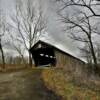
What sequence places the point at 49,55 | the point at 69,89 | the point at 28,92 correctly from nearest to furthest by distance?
the point at 28,92
the point at 69,89
the point at 49,55

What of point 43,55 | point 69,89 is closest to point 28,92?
point 69,89

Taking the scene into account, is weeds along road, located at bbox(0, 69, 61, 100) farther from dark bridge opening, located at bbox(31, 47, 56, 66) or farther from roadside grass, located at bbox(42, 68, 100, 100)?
dark bridge opening, located at bbox(31, 47, 56, 66)

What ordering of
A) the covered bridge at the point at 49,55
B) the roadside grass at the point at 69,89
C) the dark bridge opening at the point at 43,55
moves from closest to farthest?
the roadside grass at the point at 69,89 → the covered bridge at the point at 49,55 → the dark bridge opening at the point at 43,55

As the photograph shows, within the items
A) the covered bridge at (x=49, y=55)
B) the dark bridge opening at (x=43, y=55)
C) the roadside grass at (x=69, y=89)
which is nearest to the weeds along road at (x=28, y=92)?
the roadside grass at (x=69, y=89)

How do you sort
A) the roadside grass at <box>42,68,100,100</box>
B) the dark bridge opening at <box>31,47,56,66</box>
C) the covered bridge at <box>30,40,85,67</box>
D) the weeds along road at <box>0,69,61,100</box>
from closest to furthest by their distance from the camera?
the weeds along road at <box>0,69,61,100</box>
the roadside grass at <box>42,68,100,100</box>
the covered bridge at <box>30,40,85,67</box>
the dark bridge opening at <box>31,47,56,66</box>

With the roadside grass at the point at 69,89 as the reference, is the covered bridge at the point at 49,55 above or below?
above

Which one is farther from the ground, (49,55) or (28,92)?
(49,55)

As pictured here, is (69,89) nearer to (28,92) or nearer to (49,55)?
(28,92)

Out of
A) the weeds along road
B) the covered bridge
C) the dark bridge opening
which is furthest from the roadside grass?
the dark bridge opening

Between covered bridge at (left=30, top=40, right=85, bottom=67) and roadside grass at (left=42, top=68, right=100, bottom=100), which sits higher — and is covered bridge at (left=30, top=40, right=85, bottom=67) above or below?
above

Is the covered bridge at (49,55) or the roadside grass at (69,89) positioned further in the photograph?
the covered bridge at (49,55)

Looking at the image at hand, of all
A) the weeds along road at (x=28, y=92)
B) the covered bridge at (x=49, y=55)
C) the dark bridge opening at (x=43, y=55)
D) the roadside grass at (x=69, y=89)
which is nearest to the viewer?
the weeds along road at (x=28, y=92)

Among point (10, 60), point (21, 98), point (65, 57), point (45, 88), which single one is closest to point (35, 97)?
point (21, 98)

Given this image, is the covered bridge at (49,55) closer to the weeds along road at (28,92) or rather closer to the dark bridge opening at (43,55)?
the dark bridge opening at (43,55)
